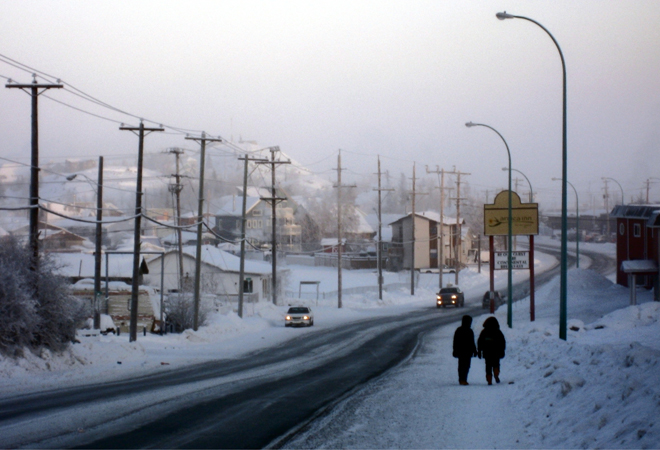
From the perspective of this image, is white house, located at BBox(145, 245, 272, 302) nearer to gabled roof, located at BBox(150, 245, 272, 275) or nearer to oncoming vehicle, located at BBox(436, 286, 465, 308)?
gabled roof, located at BBox(150, 245, 272, 275)

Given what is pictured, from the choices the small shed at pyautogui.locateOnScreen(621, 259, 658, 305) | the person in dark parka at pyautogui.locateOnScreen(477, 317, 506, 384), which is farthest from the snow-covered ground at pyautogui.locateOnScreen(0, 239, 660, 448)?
the small shed at pyautogui.locateOnScreen(621, 259, 658, 305)

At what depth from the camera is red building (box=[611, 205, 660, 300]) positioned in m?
42.2

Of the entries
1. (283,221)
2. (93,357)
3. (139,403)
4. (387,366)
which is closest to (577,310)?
(387,366)

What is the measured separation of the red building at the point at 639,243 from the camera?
42156mm

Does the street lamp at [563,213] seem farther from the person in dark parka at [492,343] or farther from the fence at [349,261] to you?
the fence at [349,261]

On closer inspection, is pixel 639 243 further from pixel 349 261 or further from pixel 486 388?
pixel 349 261

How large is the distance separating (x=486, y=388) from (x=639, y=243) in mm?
39751

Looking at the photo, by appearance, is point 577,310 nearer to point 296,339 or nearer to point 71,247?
point 296,339

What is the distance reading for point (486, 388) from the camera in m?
14.1

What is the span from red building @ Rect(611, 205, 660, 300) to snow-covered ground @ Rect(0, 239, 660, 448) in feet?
49.1

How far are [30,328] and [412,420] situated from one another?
12.1 meters

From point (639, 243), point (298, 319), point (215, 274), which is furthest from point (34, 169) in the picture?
point (639, 243)

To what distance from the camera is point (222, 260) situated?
61.2 meters

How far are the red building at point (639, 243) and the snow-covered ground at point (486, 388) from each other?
49.1 ft
